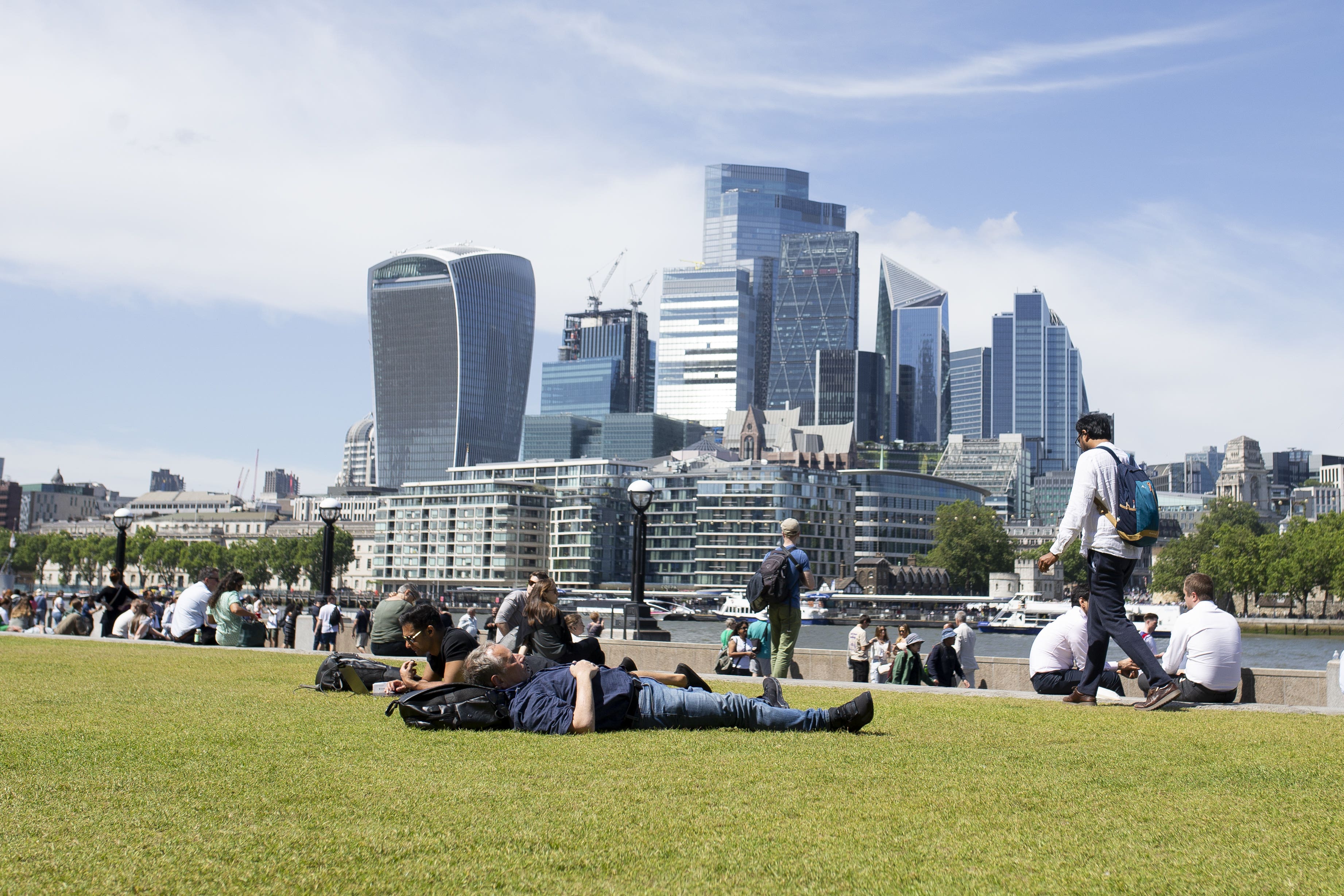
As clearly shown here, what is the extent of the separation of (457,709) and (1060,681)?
6479mm

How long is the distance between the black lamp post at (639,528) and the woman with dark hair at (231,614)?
30.2 ft

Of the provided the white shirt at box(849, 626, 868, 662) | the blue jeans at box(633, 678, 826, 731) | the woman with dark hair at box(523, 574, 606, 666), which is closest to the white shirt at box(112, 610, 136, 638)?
the white shirt at box(849, 626, 868, 662)

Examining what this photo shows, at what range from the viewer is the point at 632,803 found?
233 inches

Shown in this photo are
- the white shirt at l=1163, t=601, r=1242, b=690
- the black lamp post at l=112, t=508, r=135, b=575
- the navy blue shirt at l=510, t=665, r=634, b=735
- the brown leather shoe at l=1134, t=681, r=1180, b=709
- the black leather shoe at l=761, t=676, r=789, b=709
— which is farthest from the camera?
the black lamp post at l=112, t=508, r=135, b=575

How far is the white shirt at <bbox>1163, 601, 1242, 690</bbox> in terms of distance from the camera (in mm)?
10953

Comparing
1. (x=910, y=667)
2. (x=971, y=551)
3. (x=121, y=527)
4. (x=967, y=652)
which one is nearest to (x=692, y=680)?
(x=910, y=667)

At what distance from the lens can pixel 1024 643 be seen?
328ft

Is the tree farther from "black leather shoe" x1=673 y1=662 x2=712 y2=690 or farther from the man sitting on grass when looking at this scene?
the man sitting on grass

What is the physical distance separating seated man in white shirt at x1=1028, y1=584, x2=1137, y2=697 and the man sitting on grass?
584 cm

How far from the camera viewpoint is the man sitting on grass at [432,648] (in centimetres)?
984

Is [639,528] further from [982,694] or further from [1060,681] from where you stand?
[1060,681]

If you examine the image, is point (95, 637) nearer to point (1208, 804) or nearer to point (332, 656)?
point (332, 656)

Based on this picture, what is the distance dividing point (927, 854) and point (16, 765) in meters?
4.94

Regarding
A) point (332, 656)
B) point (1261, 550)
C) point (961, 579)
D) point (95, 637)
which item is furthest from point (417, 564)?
point (332, 656)
